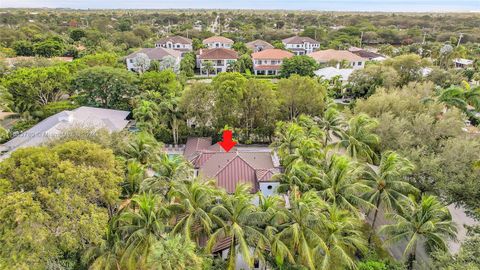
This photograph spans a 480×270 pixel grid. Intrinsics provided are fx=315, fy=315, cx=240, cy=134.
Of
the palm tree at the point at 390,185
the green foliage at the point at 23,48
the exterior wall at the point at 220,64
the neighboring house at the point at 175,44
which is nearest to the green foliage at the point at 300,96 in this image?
the palm tree at the point at 390,185

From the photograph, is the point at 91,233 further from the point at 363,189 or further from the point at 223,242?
the point at 363,189

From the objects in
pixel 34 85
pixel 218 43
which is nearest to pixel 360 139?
pixel 34 85

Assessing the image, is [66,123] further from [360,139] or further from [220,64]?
[220,64]

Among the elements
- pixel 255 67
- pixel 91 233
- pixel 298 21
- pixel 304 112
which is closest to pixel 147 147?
pixel 91 233

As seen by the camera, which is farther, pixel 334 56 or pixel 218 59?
pixel 334 56

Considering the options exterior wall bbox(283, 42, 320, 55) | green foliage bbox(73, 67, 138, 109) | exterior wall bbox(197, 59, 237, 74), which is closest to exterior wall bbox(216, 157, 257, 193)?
green foliage bbox(73, 67, 138, 109)

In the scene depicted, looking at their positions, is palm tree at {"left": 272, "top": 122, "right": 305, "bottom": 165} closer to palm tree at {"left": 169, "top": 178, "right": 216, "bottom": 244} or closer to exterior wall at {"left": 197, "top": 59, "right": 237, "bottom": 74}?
palm tree at {"left": 169, "top": 178, "right": 216, "bottom": 244}

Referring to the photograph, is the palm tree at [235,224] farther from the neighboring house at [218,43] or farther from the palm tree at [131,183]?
the neighboring house at [218,43]
